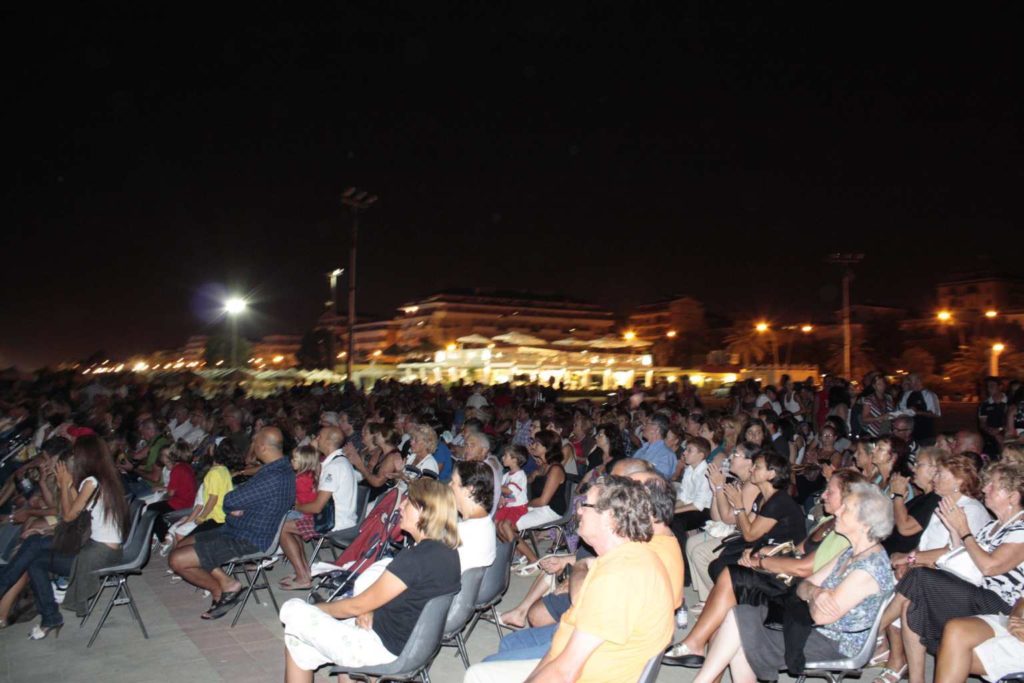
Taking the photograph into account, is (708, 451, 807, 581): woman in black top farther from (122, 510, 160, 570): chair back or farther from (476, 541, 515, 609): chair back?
(122, 510, 160, 570): chair back

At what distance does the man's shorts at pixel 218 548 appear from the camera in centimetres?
605

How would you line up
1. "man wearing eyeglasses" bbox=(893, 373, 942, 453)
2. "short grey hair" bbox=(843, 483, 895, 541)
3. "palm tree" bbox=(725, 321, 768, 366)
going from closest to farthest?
"short grey hair" bbox=(843, 483, 895, 541), "man wearing eyeglasses" bbox=(893, 373, 942, 453), "palm tree" bbox=(725, 321, 768, 366)

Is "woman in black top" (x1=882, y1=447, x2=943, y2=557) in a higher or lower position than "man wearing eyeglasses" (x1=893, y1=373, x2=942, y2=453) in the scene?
lower

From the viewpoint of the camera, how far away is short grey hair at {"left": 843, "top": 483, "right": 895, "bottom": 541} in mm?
3914

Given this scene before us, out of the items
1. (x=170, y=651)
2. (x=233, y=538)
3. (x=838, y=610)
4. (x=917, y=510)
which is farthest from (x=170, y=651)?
(x=917, y=510)

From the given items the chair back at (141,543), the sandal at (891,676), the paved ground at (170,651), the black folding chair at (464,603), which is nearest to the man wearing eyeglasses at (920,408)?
the sandal at (891,676)

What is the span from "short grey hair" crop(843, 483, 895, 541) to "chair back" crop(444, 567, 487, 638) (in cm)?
198

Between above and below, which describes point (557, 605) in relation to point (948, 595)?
below

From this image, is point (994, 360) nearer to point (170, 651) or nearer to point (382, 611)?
point (170, 651)

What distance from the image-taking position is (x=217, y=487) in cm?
660

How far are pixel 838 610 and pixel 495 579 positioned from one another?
2.01 meters

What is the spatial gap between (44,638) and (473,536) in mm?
3352

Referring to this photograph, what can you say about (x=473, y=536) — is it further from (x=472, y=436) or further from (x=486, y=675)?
(x=472, y=436)

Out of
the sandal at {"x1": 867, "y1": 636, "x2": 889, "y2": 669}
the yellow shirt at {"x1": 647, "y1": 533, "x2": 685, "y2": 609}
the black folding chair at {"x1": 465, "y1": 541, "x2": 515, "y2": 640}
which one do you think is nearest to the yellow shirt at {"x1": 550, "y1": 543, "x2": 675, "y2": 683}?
the yellow shirt at {"x1": 647, "y1": 533, "x2": 685, "y2": 609}
